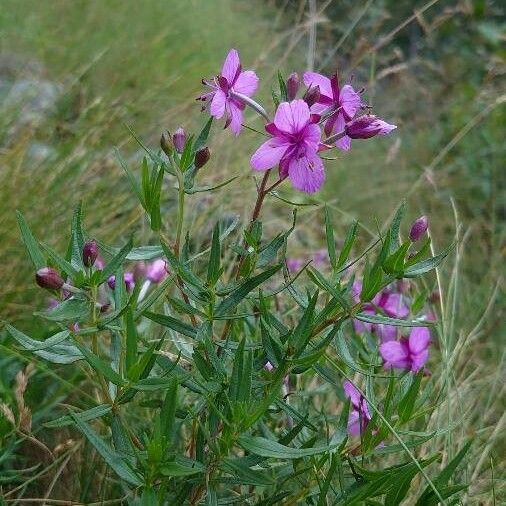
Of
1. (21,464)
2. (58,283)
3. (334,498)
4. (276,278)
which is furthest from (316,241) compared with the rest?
(58,283)

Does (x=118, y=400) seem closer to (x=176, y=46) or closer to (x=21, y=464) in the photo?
(x=21, y=464)

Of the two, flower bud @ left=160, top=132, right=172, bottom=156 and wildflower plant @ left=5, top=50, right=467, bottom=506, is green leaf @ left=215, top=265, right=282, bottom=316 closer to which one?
wildflower plant @ left=5, top=50, right=467, bottom=506

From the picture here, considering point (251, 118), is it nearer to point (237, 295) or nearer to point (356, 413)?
point (356, 413)

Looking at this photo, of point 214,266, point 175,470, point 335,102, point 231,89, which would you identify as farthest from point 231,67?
point 175,470

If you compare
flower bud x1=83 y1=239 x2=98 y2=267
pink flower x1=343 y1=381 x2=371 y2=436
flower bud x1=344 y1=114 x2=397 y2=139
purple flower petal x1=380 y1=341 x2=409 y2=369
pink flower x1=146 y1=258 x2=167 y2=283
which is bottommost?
pink flower x1=343 y1=381 x2=371 y2=436

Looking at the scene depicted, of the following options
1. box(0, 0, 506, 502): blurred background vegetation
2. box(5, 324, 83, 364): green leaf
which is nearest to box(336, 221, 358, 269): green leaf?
box(5, 324, 83, 364): green leaf
